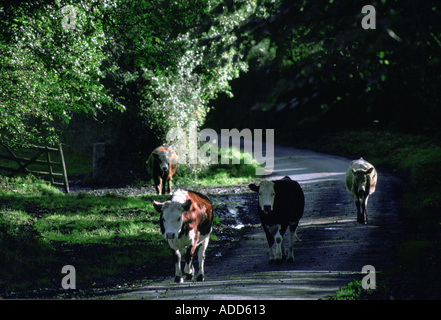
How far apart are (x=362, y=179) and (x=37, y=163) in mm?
15436

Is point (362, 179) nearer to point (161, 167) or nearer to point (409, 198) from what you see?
point (409, 198)

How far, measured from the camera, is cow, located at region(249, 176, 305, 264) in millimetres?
12109

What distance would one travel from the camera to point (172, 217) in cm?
958

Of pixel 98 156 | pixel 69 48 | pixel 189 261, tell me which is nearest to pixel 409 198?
pixel 189 261

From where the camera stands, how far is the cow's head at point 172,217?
9.46 meters

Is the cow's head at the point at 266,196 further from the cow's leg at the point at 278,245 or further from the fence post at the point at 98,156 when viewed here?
the fence post at the point at 98,156

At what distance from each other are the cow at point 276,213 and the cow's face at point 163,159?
10285 millimetres

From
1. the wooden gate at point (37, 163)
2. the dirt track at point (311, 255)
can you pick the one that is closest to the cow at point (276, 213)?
the dirt track at point (311, 255)

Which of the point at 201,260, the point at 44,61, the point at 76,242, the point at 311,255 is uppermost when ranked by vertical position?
the point at 44,61

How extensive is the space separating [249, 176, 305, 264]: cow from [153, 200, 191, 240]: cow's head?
268cm

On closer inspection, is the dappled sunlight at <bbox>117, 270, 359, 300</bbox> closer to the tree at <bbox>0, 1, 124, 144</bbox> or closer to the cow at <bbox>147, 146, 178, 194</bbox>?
the tree at <bbox>0, 1, 124, 144</bbox>

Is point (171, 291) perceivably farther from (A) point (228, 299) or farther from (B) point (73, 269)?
(B) point (73, 269)

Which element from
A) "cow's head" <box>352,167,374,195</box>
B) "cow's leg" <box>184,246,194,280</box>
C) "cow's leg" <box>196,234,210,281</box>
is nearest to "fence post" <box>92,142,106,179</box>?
"cow's head" <box>352,167,374,195</box>

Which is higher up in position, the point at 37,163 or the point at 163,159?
the point at 163,159
